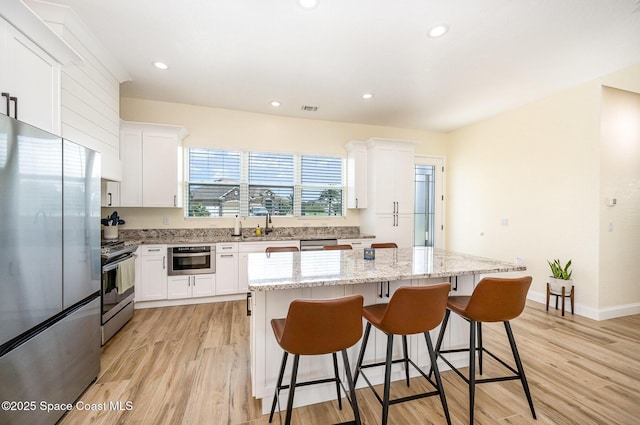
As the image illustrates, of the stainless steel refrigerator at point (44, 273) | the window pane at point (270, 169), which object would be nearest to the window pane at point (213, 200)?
the window pane at point (270, 169)

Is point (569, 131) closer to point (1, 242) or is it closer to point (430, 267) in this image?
point (430, 267)

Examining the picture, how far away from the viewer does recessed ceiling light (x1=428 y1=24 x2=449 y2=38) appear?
2418 millimetres

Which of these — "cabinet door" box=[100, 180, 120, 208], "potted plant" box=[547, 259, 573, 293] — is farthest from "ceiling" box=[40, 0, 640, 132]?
"potted plant" box=[547, 259, 573, 293]

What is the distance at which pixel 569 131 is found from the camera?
12.1 ft

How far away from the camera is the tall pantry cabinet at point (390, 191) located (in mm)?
4773

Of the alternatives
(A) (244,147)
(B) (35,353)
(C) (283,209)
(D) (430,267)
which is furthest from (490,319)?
(A) (244,147)

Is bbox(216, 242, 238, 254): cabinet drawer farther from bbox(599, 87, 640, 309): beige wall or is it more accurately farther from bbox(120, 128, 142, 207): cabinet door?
bbox(599, 87, 640, 309): beige wall

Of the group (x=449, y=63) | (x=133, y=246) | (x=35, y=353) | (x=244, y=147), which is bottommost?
(x=35, y=353)

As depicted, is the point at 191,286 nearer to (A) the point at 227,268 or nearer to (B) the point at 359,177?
(A) the point at 227,268

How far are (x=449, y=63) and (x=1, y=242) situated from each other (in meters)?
3.90

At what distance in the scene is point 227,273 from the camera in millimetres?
3984

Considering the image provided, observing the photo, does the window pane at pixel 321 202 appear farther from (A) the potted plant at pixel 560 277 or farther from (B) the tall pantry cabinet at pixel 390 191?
(A) the potted plant at pixel 560 277

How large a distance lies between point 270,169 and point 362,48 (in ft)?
8.47

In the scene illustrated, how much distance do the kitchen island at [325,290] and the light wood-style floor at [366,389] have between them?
0.20m
